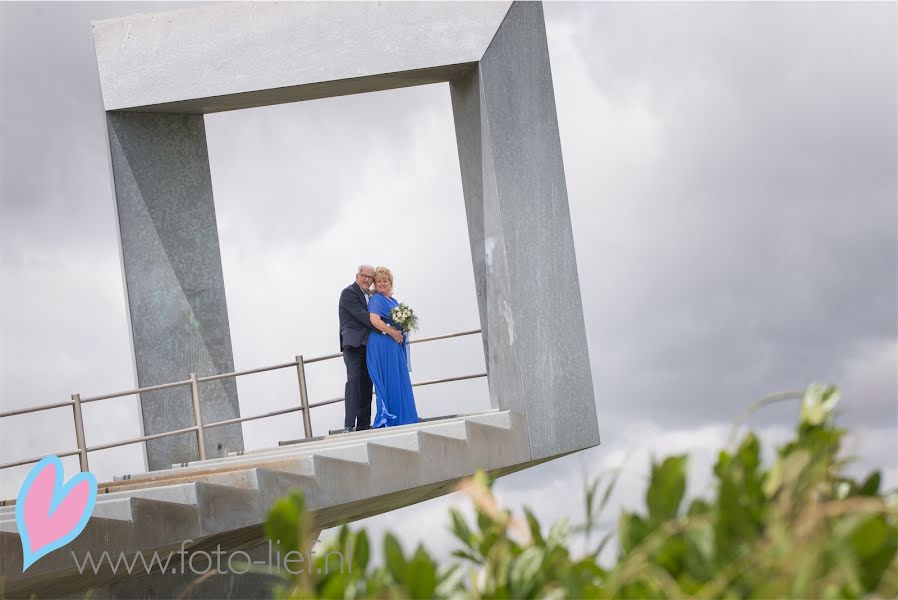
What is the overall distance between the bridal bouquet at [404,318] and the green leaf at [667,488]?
24.2ft

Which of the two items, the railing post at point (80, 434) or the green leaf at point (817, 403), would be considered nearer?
the green leaf at point (817, 403)

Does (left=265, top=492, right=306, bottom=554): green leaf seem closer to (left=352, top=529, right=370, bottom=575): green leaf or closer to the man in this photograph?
(left=352, top=529, right=370, bottom=575): green leaf

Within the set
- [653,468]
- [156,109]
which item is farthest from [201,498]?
[653,468]

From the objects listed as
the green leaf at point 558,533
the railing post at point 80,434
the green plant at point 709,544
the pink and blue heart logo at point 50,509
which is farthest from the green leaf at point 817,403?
the railing post at point 80,434

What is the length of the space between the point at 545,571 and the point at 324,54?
7.34 m

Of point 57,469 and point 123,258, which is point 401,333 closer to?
point 123,258

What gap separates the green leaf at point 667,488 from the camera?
55.2 inches

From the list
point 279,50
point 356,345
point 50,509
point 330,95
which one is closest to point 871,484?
point 50,509

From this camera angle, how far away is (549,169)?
27.6 feet

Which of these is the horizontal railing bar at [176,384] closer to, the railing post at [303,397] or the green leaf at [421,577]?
the railing post at [303,397]

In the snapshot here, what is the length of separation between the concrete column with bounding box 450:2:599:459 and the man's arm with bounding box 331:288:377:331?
1048 millimetres

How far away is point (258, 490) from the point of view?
6508 mm

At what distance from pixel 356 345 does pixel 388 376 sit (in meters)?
0.37

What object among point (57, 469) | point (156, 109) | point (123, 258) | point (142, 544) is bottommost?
point (142, 544)
